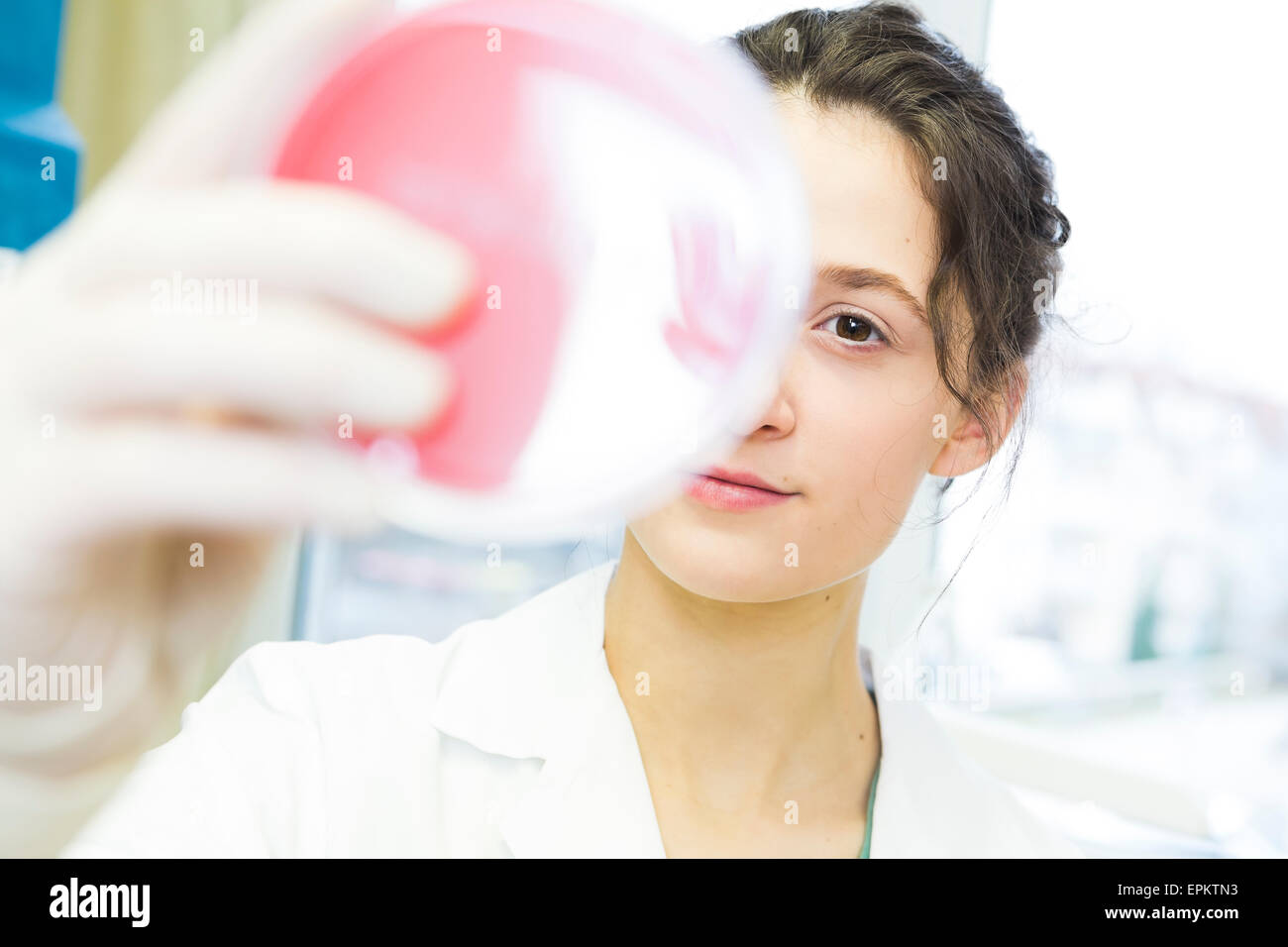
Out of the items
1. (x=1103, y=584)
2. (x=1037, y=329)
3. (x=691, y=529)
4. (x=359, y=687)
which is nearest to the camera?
(x=691, y=529)

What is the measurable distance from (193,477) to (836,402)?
70 centimetres

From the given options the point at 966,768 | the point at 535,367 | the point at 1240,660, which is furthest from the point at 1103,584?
the point at 535,367

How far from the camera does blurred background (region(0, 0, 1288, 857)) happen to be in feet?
5.95

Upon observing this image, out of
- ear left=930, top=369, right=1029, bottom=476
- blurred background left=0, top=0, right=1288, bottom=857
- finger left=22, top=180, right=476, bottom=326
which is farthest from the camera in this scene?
blurred background left=0, top=0, right=1288, bottom=857

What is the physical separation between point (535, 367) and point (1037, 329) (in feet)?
3.09

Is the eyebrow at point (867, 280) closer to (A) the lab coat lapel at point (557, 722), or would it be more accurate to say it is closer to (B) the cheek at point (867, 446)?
(B) the cheek at point (867, 446)

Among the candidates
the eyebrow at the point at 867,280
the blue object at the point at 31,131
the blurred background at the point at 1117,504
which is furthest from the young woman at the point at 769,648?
the blue object at the point at 31,131

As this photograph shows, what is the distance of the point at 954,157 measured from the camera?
109cm

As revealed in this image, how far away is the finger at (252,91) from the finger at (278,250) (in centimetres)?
2

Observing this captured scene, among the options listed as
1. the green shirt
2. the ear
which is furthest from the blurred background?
the green shirt

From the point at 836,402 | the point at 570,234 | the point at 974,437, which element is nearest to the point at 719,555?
the point at 836,402

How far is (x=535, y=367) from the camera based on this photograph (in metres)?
0.48

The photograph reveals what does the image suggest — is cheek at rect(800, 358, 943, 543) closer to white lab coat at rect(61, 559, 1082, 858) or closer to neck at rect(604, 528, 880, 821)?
neck at rect(604, 528, 880, 821)
